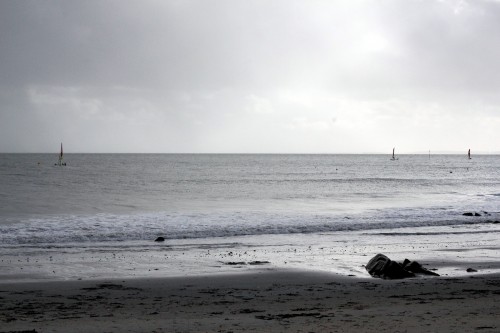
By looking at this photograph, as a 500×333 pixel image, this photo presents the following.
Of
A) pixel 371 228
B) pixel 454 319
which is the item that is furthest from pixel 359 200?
pixel 454 319

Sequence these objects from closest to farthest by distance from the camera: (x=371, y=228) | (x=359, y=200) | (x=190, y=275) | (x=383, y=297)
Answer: (x=383, y=297), (x=190, y=275), (x=371, y=228), (x=359, y=200)

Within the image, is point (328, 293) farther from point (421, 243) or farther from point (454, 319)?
point (421, 243)

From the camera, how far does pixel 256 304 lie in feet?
32.1

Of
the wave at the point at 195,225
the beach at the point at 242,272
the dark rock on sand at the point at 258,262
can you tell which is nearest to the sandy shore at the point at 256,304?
the beach at the point at 242,272

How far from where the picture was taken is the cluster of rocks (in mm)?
12469

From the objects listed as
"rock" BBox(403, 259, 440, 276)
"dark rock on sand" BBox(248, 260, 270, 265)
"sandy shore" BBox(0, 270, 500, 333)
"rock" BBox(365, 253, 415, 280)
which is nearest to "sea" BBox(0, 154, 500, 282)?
"dark rock on sand" BBox(248, 260, 270, 265)

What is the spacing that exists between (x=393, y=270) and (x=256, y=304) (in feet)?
14.4

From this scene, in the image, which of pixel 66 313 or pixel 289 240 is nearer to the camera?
pixel 66 313

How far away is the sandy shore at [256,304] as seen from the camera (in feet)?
26.2

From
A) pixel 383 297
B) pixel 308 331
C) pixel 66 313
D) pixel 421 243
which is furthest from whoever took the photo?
pixel 421 243

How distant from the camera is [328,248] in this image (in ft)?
57.6

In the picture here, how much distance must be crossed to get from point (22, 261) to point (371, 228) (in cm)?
1550

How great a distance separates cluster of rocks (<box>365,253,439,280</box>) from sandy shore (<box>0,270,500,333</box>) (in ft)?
1.67

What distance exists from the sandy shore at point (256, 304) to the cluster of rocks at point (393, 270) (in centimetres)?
51
